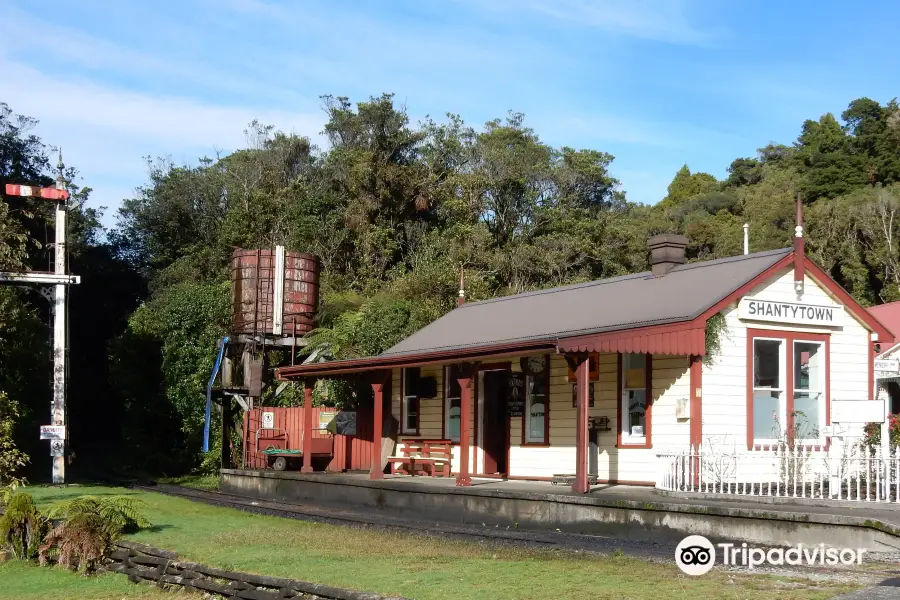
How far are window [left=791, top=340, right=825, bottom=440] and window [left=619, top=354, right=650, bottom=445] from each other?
7.75 feet

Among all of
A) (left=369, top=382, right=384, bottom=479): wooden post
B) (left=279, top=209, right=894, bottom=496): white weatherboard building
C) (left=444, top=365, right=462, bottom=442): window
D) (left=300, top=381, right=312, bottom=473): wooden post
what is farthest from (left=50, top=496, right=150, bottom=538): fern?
(left=300, top=381, right=312, bottom=473): wooden post

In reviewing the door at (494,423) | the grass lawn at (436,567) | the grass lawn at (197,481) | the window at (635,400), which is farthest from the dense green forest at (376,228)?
the grass lawn at (436,567)

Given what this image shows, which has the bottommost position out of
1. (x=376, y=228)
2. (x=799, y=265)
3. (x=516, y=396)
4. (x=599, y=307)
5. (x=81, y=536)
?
(x=81, y=536)

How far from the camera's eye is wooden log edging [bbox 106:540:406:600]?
819cm

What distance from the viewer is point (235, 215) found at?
4466 cm

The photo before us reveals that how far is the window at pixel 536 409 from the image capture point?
18.7m

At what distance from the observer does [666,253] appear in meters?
19.1


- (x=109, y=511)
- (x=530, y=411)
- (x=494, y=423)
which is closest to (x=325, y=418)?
(x=494, y=423)

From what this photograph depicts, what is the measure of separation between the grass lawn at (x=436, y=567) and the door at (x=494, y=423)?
624 cm

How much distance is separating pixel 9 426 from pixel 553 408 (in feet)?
39.5

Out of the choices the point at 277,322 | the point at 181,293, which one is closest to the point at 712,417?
the point at 277,322

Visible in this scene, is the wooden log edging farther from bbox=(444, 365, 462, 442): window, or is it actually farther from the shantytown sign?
bbox=(444, 365, 462, 442): window

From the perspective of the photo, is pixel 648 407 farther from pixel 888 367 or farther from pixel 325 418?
pixel 325 418

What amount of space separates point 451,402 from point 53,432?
8.51 metres
